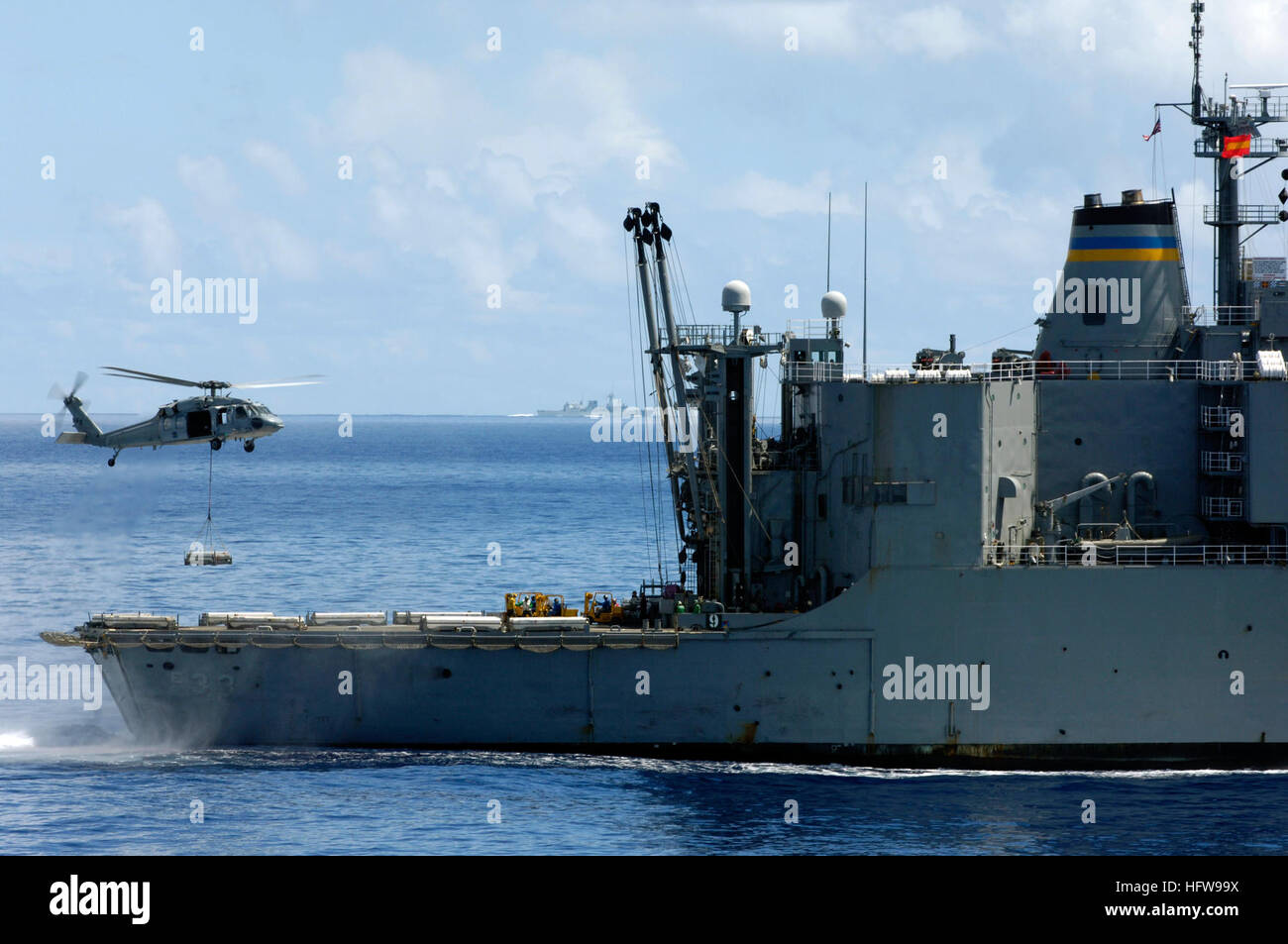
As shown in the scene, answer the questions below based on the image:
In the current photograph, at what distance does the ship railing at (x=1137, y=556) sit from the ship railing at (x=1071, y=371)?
3489 millimetres

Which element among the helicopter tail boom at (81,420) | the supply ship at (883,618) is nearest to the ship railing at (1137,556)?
the supply ship at (883,618)

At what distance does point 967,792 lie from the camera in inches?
1060

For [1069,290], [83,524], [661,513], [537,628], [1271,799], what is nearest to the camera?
[1271,799]

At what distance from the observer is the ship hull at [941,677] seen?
1089 inches

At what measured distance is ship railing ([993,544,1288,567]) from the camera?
91.2 ft

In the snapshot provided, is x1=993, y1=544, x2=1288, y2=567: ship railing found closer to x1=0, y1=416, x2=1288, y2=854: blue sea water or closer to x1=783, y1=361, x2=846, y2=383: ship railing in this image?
x1=0, y1=416, x2=1288, y2=854: blue sea water

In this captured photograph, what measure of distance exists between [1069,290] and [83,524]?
24.5 m

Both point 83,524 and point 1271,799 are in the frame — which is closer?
point 1271,799

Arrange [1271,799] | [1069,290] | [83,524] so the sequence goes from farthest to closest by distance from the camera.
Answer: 1. [83,524]
2. [1069,290]
3. [1271,799]

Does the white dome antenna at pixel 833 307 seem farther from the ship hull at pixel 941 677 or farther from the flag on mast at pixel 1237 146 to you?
the flag on mast at pixel 1237 146

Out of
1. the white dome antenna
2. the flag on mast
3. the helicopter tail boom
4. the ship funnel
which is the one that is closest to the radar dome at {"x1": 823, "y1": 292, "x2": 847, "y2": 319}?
the white dome antenna

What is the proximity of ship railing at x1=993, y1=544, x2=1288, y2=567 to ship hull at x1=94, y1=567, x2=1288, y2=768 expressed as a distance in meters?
0.36
